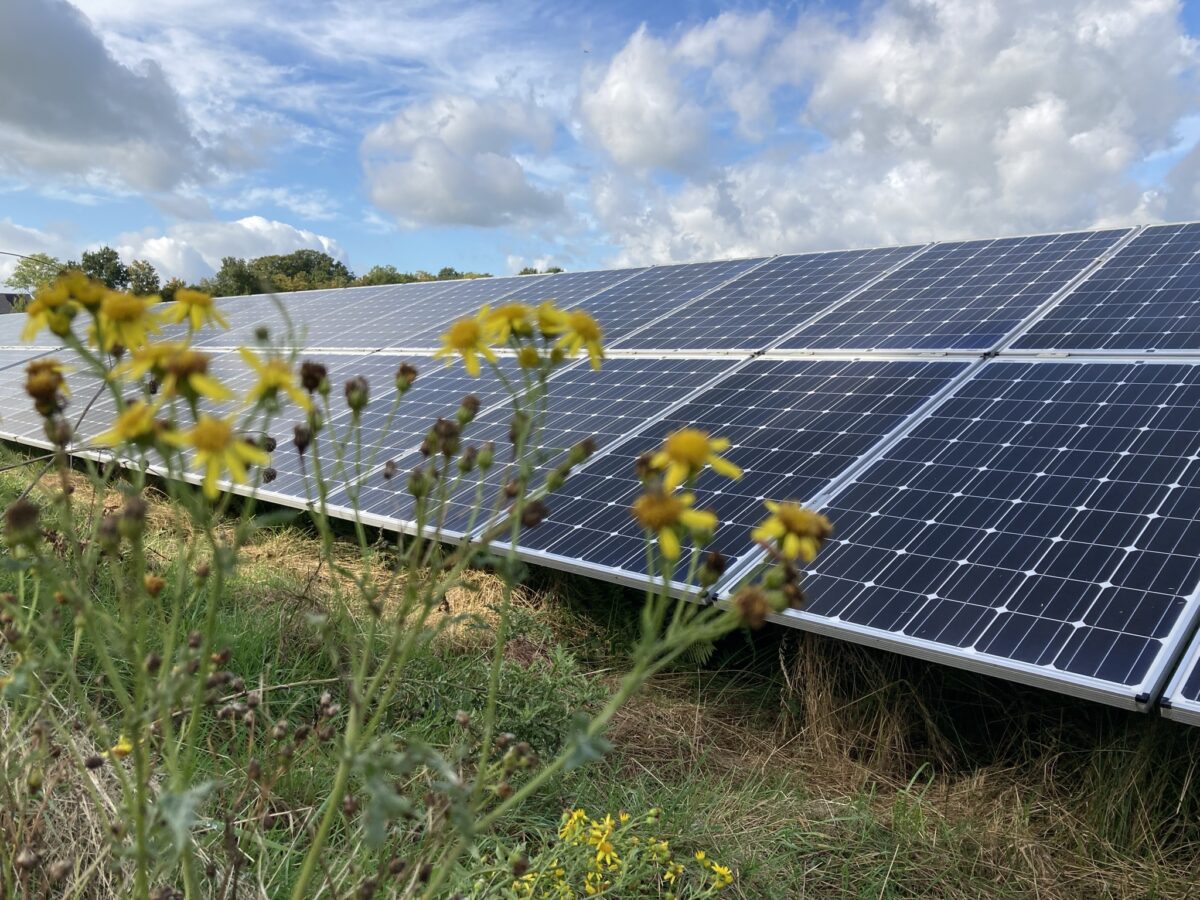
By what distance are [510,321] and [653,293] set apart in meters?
11.5

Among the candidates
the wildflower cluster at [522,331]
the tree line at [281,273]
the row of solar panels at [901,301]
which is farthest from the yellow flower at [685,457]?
the tree line at [281,273]

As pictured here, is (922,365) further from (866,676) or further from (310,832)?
(310,832)

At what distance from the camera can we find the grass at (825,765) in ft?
13.5

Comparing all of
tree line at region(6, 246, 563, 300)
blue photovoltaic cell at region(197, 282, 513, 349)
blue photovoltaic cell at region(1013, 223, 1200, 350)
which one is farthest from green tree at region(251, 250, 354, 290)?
blue photovoltaic cell at region(1013, 223, 1200, 350)

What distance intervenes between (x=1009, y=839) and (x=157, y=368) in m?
4.30

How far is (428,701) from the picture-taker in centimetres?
507

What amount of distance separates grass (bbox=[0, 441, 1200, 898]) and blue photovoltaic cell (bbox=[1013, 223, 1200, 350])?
3336 mm

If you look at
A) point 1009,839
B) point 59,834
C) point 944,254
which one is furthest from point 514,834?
point 944,254

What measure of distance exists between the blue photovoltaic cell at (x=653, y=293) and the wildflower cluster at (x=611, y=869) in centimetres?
745

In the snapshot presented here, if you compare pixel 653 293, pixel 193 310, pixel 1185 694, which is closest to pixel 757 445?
pixel 1185 694

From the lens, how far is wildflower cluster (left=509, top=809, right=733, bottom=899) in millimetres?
Answer: 3414

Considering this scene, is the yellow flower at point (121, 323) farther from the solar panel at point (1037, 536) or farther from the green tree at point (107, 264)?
the green tree at point (107, 264)

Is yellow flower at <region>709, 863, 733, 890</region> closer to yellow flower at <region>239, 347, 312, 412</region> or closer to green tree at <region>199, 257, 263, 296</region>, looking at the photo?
yellow flower at <region>239, 347, 312, 412</region>

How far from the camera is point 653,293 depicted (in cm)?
1325
